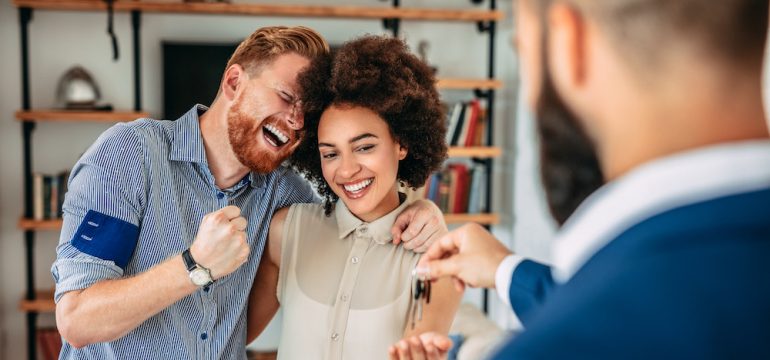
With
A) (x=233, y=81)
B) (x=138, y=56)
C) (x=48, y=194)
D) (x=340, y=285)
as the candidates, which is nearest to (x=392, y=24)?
(x=138, y=56)

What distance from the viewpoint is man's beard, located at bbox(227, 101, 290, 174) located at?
1479mm

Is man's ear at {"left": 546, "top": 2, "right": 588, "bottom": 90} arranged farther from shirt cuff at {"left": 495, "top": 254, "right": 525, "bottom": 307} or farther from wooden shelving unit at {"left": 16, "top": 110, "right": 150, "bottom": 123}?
wooden shelving unit at {"left": 16, "top": 110, "right": 150, "bottom": 123}

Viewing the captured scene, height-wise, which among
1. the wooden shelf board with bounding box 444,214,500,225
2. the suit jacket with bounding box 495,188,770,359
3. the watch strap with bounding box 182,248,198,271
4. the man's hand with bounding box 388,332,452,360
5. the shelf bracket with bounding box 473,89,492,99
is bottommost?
the wooden shelf board with bounding box 444,214,500,225

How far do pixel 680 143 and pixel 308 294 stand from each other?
41.9 inches

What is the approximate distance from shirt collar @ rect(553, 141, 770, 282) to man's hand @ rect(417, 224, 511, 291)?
45 centimetres

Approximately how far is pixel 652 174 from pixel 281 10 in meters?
3.72

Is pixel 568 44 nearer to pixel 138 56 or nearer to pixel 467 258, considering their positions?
pixel 467 258

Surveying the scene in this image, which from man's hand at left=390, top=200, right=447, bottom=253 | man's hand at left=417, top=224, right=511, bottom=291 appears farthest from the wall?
man's hand at left=417, top=224, right=511, bottom=291

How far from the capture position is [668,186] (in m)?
0.44

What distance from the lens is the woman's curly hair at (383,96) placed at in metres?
1.49

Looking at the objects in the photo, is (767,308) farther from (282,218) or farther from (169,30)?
(169,30)

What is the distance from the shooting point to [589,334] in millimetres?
394

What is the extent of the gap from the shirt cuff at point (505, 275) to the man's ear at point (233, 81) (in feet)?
2.72

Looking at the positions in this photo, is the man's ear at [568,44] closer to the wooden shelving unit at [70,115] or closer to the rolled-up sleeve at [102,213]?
the rolled-up sleeve at [102,213]
